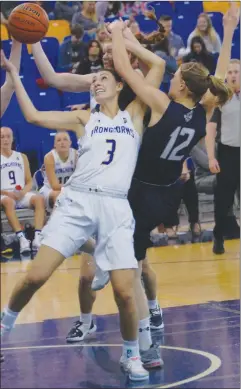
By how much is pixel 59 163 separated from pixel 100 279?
3.32m

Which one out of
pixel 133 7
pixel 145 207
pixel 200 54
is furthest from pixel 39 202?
pixel 133 7

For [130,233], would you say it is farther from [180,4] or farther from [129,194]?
[180,4]

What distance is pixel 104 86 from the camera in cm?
546

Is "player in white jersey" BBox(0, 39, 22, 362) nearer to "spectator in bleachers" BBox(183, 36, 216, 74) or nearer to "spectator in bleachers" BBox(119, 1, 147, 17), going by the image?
"spectator in bleachers" BBox(183, 36, 216, 74)

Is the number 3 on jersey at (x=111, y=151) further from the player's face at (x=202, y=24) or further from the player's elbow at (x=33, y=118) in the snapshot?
the player's face at (x=202, y=24)

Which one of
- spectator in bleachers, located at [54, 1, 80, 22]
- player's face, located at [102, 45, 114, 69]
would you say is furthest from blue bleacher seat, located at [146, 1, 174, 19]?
player's face, located at [102, 45, 114, 69]

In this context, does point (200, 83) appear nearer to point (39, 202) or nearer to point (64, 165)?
point (64, 165)

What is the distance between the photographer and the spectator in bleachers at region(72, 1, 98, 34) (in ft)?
40.2

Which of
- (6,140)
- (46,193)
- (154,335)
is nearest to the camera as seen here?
(154,335)

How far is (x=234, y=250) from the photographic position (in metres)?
9.88

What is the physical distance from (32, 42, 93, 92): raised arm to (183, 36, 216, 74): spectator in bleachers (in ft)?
18.8

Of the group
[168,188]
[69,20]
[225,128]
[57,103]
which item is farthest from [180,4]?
[168,188]

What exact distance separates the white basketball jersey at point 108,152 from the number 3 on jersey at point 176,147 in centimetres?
21

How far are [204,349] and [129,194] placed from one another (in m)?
1.13
